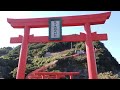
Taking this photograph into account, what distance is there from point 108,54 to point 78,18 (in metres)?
21.2

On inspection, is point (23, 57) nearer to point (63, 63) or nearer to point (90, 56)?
point (90, 56)

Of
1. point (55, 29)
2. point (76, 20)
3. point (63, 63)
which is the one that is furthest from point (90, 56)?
point (63, 63)

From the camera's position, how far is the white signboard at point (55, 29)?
25.9 feet

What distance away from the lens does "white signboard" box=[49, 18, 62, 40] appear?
790cm

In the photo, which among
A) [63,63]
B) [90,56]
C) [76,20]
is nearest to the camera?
[90,56]

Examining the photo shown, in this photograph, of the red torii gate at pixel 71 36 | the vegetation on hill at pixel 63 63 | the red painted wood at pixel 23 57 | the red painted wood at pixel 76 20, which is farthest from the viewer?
the vegetation on hill at pixel 63 63

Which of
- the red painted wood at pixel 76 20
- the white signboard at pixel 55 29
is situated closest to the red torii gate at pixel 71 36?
the red painted wood at pixel 76 20

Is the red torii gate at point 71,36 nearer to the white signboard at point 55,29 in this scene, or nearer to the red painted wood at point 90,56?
the red painted wood at point 90,56

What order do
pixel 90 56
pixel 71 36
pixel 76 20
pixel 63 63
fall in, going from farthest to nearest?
1. pixel 63 63
2. pixel 71 36
3. pixel 76 20
4. pixel 90 56

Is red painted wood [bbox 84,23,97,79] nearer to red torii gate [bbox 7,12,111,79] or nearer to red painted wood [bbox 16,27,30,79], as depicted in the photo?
red torii gate [bbox 7,12,111,79]

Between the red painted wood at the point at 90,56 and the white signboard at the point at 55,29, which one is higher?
the white signboard at the point at 55,29

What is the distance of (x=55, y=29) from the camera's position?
7984 mm

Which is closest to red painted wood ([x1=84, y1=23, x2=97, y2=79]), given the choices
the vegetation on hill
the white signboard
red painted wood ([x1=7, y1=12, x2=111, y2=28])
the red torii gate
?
the red torii gate
